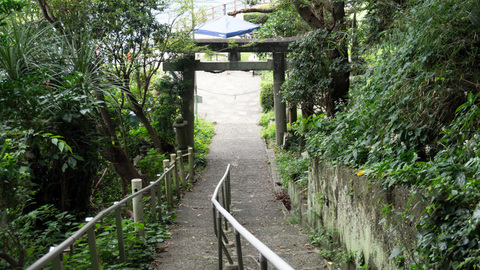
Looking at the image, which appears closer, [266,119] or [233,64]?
[233,64]

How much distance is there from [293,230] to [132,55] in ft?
17.4

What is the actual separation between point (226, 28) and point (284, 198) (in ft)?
26.7

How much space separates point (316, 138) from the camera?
5527mm

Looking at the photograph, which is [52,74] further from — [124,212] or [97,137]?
[124,212]

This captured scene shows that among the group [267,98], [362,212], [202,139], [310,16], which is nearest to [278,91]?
[202,139]

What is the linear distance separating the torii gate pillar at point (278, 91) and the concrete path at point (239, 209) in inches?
37.8

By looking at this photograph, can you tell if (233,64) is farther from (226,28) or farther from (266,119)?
(266,119)

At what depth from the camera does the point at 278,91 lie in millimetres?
13008

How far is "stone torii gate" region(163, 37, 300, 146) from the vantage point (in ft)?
40.1

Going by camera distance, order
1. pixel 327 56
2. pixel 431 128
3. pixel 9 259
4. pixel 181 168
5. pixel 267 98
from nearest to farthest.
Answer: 1. pixel 9 259
2. pixel 431 128
3. pixel 327 56
4. pixel 181 168
5. pixel 267 98

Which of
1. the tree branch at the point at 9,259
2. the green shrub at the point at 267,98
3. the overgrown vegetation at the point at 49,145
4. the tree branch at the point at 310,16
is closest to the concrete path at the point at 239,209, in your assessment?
the overgrown vegetation at the point at 49,145

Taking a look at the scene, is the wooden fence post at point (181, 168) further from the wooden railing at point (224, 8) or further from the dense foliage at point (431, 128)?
the wooden railing at point (224, 8)

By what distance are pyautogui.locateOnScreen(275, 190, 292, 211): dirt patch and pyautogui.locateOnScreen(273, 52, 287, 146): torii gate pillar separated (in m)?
4.46

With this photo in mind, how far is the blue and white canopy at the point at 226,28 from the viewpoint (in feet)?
47.9
